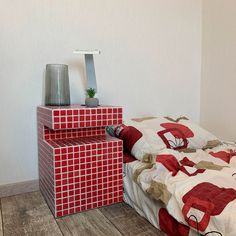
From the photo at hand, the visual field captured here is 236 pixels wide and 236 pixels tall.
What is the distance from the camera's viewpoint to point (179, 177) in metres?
1.21

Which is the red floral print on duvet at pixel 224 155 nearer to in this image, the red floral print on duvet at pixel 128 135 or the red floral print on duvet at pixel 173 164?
the red floral print on duvet at pixel 173 164

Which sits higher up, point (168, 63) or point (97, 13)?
point (97, 13)

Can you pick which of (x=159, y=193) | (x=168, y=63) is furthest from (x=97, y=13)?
(x=159, y=193)

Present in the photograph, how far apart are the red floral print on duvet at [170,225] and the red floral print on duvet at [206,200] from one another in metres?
0.10

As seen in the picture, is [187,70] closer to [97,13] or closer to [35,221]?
[97,13]

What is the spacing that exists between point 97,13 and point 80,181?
126 centimetres

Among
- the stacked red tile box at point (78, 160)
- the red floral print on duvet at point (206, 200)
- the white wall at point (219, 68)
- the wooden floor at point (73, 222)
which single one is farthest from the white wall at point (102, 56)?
the red floral print on duvet at point (206, 200)

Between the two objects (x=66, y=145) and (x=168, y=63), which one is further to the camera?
(x=168, y=63)

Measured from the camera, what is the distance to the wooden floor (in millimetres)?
1278

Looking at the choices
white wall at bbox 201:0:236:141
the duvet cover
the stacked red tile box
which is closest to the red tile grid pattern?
the stacked red tile box

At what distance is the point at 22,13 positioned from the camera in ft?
5.52

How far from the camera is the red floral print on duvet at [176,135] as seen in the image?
1692 millimetres

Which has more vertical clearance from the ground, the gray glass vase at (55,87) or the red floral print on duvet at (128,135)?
the gray glass vase at (55,87)

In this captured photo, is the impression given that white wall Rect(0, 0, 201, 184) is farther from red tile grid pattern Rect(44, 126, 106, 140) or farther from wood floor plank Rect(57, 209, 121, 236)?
wood floor plank Rect(57, 209, 121, 236)
